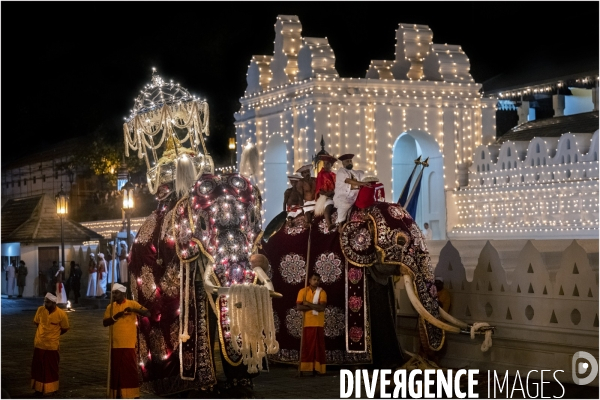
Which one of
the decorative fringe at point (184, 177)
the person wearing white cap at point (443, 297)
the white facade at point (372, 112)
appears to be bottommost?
the person wearing white cap at point (443, 297)

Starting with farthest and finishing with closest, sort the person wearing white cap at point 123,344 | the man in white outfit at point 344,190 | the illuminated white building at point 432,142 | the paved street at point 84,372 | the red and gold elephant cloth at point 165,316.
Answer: the illuminated white building at point 432,142, the man in white outfit at point 344,190, the paved street at point 84,372, the person wearing white cap at point 123,344, the red and gold elephant cloth at point 165,316

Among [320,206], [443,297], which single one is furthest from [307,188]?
[443,297]

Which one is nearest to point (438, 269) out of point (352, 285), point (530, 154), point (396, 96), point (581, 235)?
point (352, 285)

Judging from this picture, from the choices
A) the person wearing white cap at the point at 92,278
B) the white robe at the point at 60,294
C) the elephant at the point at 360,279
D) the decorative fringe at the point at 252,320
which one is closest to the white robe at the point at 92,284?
the person wearing white cap at the point at 92,278

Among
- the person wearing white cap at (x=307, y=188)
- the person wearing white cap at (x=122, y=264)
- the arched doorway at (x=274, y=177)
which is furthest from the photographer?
the person wearing white cap at (x=122, y=264)

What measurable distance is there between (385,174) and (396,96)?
174 cm

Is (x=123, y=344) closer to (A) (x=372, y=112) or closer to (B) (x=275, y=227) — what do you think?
(B) (x=275, y=227)

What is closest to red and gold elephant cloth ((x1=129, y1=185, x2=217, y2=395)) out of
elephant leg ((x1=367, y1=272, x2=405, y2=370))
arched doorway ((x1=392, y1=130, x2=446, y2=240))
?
elephant leg ((x1=367, y1=272, x2=405, y2=370))

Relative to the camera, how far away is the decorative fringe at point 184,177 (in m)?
11.5

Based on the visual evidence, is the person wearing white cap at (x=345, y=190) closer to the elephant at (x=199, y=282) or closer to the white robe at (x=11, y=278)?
the elephant at (x=199, y=282)

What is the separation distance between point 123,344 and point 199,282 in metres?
1.06

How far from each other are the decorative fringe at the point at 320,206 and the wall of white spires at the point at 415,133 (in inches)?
341

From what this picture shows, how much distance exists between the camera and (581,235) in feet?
64.2

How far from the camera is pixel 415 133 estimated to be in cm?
2434
